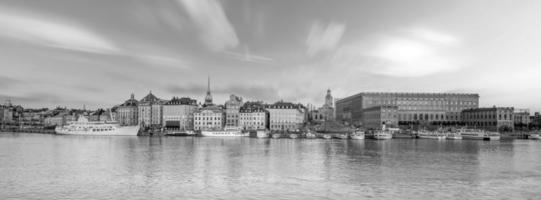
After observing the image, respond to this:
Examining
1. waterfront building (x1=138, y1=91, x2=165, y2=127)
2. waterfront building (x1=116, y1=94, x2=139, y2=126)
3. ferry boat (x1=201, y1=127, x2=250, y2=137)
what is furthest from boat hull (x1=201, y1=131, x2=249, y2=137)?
waterfront building (x1=116, y1=94, x2=139, y2=126)

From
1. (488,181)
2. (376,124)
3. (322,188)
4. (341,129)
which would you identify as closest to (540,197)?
(488,181)

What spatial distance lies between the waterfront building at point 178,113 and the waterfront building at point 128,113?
18.8 m

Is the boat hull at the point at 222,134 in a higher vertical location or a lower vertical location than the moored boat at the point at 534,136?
higher

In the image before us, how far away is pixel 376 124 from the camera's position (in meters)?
155

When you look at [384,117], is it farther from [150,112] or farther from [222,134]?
[150,112]

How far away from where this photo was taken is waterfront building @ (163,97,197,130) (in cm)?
15838

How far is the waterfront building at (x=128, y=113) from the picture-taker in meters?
175

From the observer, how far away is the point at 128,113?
17650 cm

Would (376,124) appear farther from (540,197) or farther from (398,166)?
(540,197)

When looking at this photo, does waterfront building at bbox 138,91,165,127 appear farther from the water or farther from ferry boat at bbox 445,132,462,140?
the water

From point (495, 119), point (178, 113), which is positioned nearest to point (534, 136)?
point (495, 119)

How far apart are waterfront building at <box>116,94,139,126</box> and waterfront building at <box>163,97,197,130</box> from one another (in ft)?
61.7

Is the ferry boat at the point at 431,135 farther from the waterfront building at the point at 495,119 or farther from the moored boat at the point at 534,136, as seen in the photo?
the waterfront building at the point at 495,119

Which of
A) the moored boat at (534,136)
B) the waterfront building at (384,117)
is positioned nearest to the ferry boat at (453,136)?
the moored boat at (534,136)
